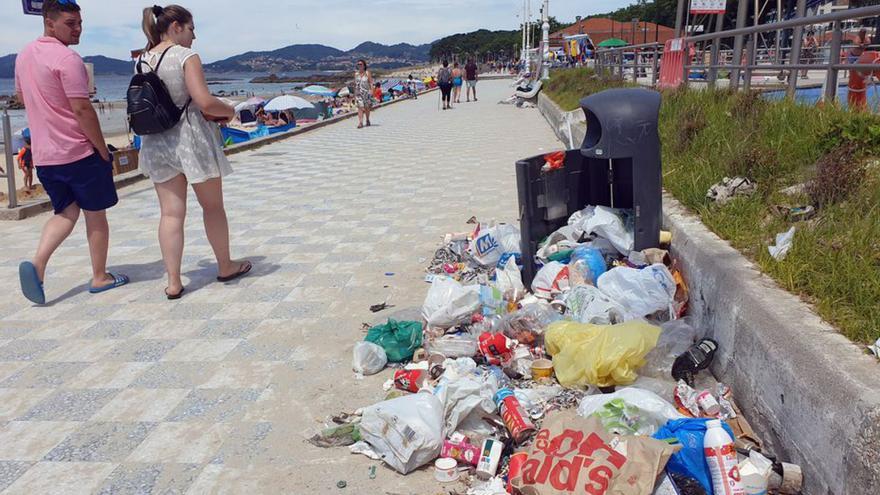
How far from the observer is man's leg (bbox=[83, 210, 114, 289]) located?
4770 mm

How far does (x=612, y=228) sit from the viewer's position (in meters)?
4.43

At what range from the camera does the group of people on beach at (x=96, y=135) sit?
4324 mm

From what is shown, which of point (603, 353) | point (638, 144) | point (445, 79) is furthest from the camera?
point (445, 79)

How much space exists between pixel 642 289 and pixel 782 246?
0.75 m

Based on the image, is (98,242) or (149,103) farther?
(98,242)

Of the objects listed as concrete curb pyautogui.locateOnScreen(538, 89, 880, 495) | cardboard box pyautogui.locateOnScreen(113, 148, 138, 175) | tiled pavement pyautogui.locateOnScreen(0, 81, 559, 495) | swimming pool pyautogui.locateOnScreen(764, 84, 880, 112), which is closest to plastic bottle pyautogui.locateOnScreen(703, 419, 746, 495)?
concrete curb pyautogui.locateOnScreen(538, 89, 880, 495)

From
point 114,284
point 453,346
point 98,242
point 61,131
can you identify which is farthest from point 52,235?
point 453,346

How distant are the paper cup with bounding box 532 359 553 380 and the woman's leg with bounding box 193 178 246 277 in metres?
2.63

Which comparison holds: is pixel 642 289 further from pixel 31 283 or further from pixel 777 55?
pixel 777 55

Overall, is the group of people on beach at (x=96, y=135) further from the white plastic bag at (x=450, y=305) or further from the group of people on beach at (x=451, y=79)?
the group of people on beach at (x=451, y=79)

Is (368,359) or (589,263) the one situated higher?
(589,263)

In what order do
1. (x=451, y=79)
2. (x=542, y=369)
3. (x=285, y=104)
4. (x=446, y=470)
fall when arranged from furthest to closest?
(x=285, y=104)
(x=451, y=79)
(x=542, y=369)
(x=446, y=470)

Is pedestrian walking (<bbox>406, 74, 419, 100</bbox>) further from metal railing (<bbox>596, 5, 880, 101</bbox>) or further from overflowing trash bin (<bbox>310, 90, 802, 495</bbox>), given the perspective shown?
overflowing trash bin (<bbox>310, 90, 802, 495</bbox>)

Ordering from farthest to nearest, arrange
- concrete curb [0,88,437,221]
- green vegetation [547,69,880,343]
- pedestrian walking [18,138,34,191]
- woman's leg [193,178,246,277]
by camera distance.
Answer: pedestrian walking [18,138,34,191]
concrete curb [0,88,437,221]
woman's leg [193,178,246,277]
green vegetation [547,69,880,343]
